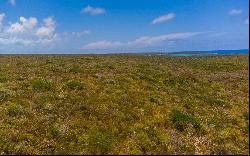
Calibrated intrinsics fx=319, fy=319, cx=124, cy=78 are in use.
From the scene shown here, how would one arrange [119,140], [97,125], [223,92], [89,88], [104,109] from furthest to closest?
[223,92] < [89,88] < [104,109] < [97,125] < [119,140]

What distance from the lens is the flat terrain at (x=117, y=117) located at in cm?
1606

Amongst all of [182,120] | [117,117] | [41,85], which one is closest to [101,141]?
[117,117]

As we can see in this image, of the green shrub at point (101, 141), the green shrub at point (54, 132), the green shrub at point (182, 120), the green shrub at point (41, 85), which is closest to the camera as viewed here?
the green shrub at point (101, 141)

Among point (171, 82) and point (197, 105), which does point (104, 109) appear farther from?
point (171, 82)

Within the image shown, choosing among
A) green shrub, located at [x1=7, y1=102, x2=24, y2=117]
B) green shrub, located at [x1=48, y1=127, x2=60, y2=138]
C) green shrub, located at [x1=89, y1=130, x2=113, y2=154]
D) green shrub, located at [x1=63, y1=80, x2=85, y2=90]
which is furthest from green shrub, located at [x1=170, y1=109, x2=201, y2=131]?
green shrub, located at [x1=7, y1=102, x2=24, y2=117]

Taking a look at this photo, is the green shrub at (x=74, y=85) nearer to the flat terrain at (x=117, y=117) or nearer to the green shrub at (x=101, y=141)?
the flat terrain at (x=117, y=117)

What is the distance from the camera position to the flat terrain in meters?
16.1

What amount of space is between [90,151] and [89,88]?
10.3 meters

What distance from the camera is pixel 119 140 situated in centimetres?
1644

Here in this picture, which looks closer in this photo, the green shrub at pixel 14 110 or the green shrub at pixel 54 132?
the green shrub at pixel 54 132

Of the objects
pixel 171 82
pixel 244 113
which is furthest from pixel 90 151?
pixel 171 82

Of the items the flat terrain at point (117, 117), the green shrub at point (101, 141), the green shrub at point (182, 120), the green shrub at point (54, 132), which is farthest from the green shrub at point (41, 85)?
the green shrub at point (182, 120)

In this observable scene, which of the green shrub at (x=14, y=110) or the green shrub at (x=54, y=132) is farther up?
the green shrub at (x=14, y=110)

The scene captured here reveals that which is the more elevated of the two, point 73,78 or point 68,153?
point 73,78
